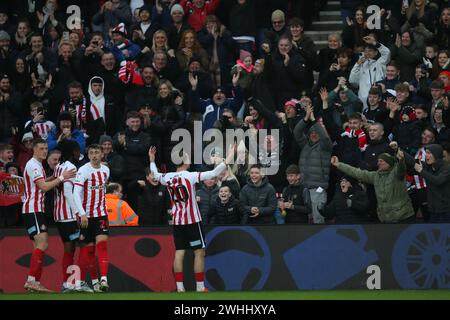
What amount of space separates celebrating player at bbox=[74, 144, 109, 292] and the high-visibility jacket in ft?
4.36

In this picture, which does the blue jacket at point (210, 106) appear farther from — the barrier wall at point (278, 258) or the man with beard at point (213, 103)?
the barrier wall at point (278, 258)

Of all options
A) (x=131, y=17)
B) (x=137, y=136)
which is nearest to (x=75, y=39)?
(x=131, y=17)

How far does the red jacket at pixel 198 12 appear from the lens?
22.8 metres

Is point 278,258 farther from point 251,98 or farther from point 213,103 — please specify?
point 213,103

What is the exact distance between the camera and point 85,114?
21.2m

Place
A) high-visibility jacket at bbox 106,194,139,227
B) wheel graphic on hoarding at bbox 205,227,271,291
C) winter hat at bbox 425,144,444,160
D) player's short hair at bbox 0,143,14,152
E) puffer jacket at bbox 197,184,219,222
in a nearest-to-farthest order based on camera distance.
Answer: wheel graphic on hoarding at bbox 205,227,271,291, winter hat at bbox 425,144,444,160, high-visibility jacket at bbox 106,194,139,227, puffer jacket at bbox 197,184,219,222, player's short hair at bbox 0,143,14,152

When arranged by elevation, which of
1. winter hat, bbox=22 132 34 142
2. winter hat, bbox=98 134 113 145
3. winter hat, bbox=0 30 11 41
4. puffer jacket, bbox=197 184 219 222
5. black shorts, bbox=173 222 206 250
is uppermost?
winter hat, bbox=0 30 11 41

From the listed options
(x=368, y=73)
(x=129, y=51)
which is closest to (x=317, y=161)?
(x=368, y=73)

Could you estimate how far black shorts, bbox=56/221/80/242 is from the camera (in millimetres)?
17062

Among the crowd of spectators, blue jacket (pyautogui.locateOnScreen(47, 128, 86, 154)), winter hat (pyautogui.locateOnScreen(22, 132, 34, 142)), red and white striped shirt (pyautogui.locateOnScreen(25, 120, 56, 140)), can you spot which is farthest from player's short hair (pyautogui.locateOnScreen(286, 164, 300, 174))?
winter hat (pyautogui.locateOnScreen(22, 132, 34, 142))

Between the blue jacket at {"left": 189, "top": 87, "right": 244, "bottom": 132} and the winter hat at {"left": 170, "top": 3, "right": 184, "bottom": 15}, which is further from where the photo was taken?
the winter hat at {"left": 170, "top": 3, "right": 184, "bottom": 15}

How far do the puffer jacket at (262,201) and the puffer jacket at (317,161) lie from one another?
86 centimetres

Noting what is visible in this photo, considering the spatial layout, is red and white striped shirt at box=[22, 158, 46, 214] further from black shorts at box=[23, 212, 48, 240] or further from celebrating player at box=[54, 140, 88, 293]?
celebrating player at box=[54, 140, 88, 293]

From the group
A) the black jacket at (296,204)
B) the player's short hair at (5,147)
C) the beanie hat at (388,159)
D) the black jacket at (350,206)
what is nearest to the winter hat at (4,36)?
the player's short hair at (5,147)
